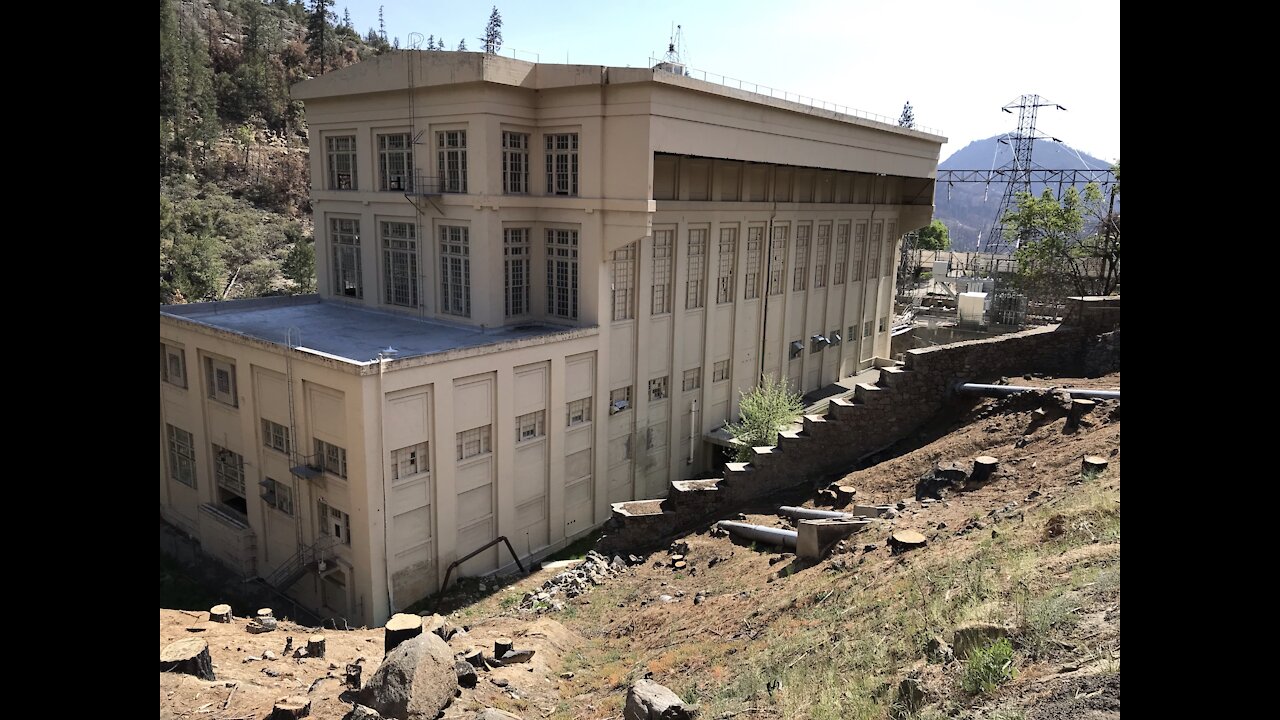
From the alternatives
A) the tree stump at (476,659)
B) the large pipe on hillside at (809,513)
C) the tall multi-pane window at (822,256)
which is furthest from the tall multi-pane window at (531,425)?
the tall multi-pane window at (822,256)

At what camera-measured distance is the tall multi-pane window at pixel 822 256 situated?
1412 inches

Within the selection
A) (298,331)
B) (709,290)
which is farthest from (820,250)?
(298,331)

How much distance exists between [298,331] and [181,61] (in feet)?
189

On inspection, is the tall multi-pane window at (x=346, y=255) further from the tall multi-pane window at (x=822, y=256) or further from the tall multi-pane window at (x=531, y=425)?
the tall multi-pane window at (x=822, y=256)

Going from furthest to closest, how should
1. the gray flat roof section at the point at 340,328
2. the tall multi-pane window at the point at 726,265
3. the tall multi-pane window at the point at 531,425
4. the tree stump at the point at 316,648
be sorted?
the tall multi-pane window at the point at 726,265
the tall multi-pane window at the point at 531,425
the gray flat roof section at the point at 340,328
the tree stump at the point at 316,648

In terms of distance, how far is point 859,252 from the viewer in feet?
127

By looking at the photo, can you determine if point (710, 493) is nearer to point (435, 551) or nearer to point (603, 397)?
point (603, 397)

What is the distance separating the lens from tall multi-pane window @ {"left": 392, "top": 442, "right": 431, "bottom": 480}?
66.2ft

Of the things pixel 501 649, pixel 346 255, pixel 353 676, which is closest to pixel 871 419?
pixel 501 649

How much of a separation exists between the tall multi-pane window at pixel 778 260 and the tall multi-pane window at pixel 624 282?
26.9ft

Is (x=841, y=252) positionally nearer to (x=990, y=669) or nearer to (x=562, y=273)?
(x=562, y=273)

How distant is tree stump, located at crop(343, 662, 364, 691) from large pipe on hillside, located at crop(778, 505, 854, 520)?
33.1 feet

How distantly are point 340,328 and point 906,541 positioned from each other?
18.8 m

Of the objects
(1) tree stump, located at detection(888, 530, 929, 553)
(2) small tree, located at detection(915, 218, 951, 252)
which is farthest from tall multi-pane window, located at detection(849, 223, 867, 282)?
(2) small tree, located at detection(915, 218, 951, 252)
